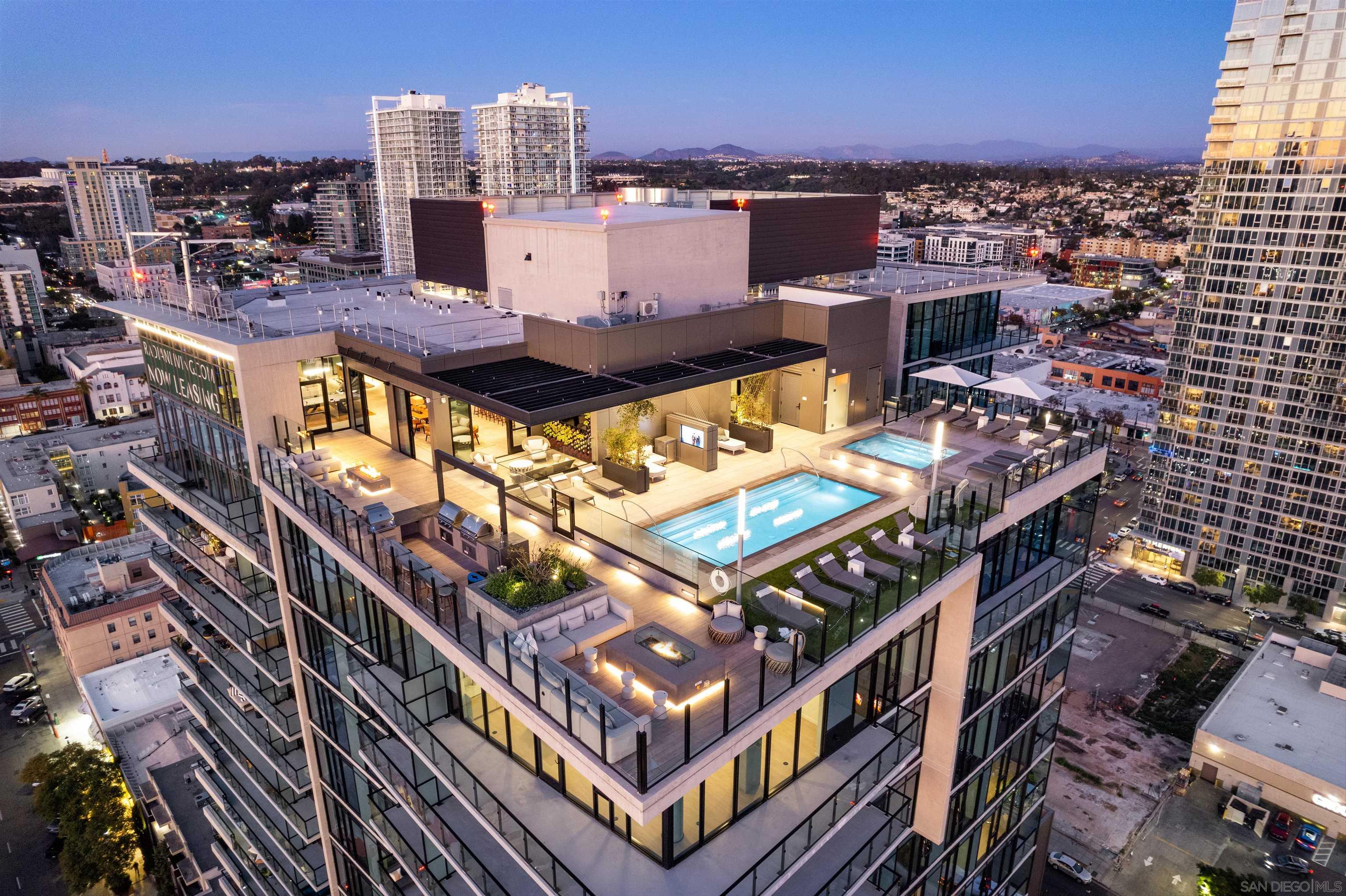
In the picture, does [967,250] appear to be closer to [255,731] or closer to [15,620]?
[15,620]

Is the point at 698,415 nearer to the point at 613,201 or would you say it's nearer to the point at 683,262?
the point at 683,262

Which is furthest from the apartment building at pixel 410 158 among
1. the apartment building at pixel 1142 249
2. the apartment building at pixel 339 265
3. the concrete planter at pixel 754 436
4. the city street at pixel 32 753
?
the apartment building at pixel 1142 249

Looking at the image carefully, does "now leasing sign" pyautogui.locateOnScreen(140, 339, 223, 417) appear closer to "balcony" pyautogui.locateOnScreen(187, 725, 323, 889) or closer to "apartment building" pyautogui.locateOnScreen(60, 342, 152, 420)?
"balcony" pyautogui.locateOnScreen(187, 725, 323, 889)

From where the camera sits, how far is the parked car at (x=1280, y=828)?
38188mm

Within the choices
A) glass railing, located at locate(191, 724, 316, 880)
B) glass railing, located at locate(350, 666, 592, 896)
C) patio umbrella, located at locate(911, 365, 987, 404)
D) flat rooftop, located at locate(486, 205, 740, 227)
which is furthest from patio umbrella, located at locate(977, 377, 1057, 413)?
glass railing, located at locate(191, 724, 316, 880)

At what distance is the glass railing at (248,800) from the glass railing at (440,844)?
9.40 m

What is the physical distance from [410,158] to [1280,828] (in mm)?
143560

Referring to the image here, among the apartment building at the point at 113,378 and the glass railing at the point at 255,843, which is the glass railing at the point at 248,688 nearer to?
the glass railing at the point at 255,843

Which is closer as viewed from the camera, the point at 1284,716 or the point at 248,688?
the point at 248,688

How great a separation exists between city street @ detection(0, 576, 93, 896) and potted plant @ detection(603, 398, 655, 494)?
164 ft

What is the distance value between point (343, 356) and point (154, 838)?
40.2 meters

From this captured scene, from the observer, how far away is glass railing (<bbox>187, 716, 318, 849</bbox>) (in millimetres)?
21844

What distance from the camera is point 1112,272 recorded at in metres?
166

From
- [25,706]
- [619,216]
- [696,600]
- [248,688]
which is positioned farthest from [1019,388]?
[25,706]
